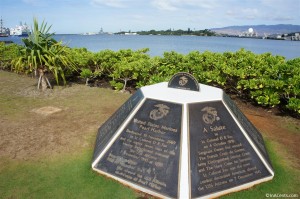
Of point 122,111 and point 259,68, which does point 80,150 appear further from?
point 259,68

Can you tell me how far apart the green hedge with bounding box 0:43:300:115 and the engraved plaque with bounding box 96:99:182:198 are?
4.77 metres

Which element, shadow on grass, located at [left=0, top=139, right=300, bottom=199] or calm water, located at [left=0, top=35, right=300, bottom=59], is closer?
shadow on grass, located at [left=0, top=139, right=300, bottom=199]

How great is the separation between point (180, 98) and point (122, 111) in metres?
1.53

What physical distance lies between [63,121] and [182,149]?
15.2 ft

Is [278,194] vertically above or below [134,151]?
below

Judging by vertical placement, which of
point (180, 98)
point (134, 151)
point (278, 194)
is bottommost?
point (278, 194)

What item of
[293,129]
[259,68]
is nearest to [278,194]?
[293,129]

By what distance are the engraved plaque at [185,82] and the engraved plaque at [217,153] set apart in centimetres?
72

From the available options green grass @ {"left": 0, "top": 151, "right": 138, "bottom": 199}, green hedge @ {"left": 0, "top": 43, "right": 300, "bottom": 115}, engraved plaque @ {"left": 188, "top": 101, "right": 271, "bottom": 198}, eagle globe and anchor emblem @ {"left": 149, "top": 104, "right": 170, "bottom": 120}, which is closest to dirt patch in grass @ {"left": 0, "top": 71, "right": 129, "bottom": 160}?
green grass @ {"left": 0, "top": 151, "right": 138, "bottom": 199}

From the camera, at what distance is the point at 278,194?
5.07m

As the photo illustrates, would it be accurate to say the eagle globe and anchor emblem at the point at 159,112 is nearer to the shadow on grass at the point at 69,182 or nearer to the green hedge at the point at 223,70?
the shadow on grass at the point at 69,182

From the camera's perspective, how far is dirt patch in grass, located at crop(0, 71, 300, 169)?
6758 mm

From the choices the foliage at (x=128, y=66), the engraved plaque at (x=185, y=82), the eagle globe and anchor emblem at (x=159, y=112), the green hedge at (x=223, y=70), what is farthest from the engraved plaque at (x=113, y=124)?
the foliage at (x=128, y=66)

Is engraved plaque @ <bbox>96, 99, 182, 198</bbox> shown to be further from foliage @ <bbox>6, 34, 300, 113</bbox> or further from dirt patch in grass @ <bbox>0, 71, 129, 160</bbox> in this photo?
foliage @ <bbox>6, 34, 300, 113</bbox>
